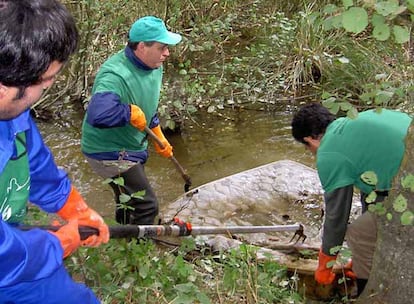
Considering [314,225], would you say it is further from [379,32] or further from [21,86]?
A: [21,86]

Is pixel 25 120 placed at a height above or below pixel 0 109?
below

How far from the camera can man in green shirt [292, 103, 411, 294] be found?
3408 mm

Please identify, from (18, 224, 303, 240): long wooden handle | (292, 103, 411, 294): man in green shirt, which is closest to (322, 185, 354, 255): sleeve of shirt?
(292, 103, 411, 294): man in green shirt

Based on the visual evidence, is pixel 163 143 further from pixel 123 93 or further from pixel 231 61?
pixel 231 61

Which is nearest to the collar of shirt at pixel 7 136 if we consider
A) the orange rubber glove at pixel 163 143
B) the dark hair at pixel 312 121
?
the dark hair at pixel 312 121

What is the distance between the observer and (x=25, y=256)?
203 cm

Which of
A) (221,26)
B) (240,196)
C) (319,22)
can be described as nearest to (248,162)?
(240,196)

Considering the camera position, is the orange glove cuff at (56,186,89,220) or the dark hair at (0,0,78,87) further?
the orange glove cuff at (56,186,89,220)

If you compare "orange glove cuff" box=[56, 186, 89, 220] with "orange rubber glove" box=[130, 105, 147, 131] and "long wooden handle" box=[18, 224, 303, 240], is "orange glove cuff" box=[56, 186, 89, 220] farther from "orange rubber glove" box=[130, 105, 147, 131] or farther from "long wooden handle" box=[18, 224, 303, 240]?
"orange rubber glove" box=[130, 105, 147, 131]

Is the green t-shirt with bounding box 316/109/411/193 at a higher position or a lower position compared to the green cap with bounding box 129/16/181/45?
lower

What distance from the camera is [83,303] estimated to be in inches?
96.8

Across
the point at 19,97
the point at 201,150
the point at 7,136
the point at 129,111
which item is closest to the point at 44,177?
the point at 7,136

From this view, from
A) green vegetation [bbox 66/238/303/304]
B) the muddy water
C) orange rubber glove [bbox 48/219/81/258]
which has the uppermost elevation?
orange rubber glove [bbox 48/219/81/258]

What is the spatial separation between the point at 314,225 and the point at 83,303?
9.62 feet
